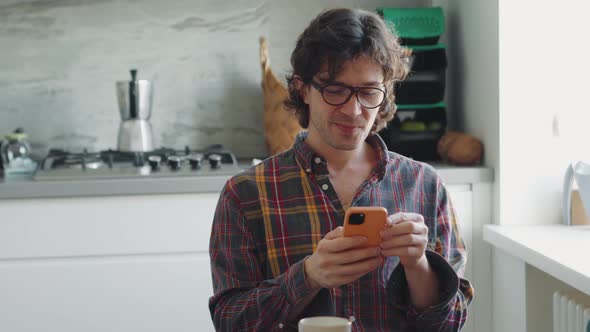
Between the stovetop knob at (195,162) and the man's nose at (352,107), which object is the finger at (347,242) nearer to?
the man's nose at (352,107)

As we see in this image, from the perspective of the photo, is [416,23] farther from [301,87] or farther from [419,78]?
[301,87]

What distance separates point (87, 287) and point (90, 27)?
96 cm

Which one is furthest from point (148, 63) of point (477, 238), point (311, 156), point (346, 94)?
point (346, 94)

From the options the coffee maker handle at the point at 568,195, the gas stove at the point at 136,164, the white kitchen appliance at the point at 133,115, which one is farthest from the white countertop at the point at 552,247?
the white kitchen appliance at the point at 133,115

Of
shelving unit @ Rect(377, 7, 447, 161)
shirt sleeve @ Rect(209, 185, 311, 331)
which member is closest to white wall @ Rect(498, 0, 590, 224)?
shelving unit @ Rect(377, 7, 447, 161)

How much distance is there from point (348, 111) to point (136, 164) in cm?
133

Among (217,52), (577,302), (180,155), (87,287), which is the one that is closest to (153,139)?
(180,155)

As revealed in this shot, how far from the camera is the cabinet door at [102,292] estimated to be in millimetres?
2213

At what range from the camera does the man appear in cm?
121

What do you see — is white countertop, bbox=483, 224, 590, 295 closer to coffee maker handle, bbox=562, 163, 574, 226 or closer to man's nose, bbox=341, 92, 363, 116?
coffee maker handle, bbox=562, 163, 574, 226

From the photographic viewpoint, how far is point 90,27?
2736 millimetres

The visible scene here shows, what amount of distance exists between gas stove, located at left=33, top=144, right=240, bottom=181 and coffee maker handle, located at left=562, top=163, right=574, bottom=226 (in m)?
0.90

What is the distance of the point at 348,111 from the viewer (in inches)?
48.4

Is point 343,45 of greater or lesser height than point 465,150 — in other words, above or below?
above
